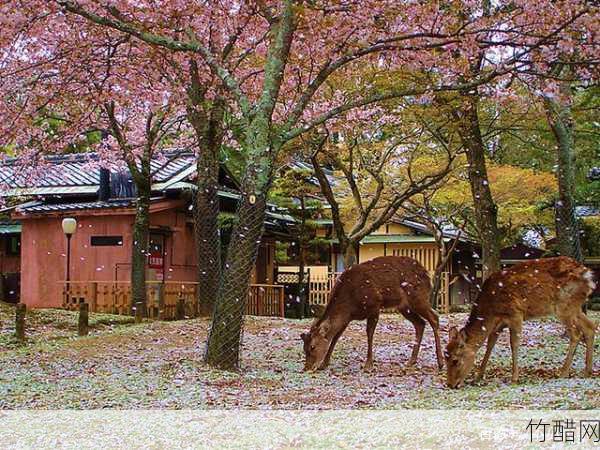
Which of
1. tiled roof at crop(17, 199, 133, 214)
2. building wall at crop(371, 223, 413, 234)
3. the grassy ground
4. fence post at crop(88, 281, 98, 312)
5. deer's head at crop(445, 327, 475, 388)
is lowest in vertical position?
the grassy ground

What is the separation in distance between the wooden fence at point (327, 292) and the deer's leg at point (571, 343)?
50.9 feet

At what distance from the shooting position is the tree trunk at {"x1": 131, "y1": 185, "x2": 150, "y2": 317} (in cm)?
1914

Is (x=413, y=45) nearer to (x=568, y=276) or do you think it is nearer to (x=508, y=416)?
(x=568, y=276)

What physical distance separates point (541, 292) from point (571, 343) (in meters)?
0.70

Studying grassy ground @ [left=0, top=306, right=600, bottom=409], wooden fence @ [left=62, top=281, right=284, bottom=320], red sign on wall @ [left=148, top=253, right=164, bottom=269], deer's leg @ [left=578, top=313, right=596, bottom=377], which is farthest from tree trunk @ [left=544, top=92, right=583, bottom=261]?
red sign on wall @ [left=148, top=253, right=164, bottom=269]

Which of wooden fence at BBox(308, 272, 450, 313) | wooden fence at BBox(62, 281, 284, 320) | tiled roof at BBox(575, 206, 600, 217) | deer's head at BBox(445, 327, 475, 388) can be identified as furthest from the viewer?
tiled roof at BBox(575, 206, 600, 217)

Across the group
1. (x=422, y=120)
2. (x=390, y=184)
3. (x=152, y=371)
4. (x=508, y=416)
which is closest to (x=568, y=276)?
(x=508, y=416)

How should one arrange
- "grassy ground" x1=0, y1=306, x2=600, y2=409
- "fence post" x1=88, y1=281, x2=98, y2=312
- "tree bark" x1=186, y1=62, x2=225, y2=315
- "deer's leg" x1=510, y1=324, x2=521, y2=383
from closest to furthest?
1. "grassy ground" x1=0, y1=306, x2=600, y2=409
2. "deer's leg" x1=510, y1=324, x2=521, y2=383
3. "tree bark" x1=186, y1=62, x2=225, y2=315
4. "fence post" x1=88, y1=281, x2=98, y2=312

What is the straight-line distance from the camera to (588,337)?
9.55 metres

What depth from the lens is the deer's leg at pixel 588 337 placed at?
9.37 m

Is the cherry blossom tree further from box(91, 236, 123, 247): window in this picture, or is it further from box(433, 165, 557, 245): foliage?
box(433, 165, 557, 245): foliage

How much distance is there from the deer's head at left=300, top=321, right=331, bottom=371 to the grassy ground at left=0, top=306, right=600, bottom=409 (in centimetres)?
20

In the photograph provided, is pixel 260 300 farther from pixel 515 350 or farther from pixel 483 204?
pixel 515 350

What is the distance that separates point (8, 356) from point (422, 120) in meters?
9.75
